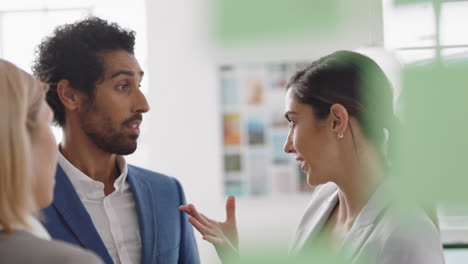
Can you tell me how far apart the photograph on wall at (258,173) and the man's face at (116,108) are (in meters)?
3.15

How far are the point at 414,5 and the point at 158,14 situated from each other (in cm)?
200

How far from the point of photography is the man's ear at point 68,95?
185 cm

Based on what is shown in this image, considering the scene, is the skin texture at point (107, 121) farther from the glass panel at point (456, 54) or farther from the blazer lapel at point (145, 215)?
the glass panel at point (456, 54)

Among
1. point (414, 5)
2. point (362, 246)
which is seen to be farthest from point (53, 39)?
point (414, 5)

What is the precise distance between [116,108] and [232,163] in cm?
317

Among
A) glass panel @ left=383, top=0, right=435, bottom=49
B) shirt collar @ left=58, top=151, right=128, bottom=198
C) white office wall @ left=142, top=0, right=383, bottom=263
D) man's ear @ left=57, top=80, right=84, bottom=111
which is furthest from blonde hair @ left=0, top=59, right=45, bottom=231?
white office wall @ left=142, top=0, right=383, bottom=263

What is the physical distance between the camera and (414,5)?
13.0 ft

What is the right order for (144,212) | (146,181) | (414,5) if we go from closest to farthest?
1. (144,212)
2. (146,181)
3. (414,5)

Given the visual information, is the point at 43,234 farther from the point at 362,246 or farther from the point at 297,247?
the point at 297,247

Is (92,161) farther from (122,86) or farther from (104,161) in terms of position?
(122,86)

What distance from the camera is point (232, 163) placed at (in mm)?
4914

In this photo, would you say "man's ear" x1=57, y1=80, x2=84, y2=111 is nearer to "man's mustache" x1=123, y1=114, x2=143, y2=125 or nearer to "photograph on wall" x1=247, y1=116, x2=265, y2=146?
"man's mustache" x1=123, y1=114, x2=143, y2=125

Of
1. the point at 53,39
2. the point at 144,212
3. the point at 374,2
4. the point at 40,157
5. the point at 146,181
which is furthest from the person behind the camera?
the point at 374,2

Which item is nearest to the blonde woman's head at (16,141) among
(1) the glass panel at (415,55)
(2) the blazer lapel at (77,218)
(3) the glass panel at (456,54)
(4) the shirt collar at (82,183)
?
(2) the blazer lapel at (77,218)
